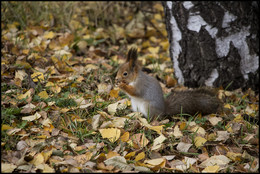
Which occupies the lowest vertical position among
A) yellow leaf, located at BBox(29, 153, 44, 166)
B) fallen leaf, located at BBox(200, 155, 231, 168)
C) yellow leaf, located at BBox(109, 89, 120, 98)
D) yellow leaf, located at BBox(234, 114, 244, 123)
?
fallen leaf, located at BBox(200, 155, 231, 168)

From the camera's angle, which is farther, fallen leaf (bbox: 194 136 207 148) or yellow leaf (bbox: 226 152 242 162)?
fallen leaf (bbox: 194 136 207 148)

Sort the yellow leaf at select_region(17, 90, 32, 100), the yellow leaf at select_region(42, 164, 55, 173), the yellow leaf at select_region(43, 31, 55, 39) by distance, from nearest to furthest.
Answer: the yellow leaf at select_region(42, 164, 55, 173), the yellow leaf at select_region(17, 90, 32, 100), the yellow leaf at select_region(43, 31, 55, 39)

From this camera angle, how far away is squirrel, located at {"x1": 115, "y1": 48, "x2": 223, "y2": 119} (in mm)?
2826

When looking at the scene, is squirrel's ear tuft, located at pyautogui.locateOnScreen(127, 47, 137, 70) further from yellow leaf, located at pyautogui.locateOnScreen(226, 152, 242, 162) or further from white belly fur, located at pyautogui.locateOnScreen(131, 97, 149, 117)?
yellow leaf, located at pyautogui.locateOnScreen(226, 152, 242, 162)

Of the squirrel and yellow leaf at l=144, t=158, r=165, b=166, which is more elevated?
the squirrel

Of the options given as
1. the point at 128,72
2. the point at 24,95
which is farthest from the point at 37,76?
the point at 128,72

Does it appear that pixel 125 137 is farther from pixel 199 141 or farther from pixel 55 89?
pixel 55 89

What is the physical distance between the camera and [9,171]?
73.7 inches

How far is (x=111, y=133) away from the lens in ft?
7.80

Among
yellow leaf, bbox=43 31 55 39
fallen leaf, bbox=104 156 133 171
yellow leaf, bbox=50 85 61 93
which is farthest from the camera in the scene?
yellow leaf, bbox=43 31 55 39

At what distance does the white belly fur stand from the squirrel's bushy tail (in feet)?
0.62

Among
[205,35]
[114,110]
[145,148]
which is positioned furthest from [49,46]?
[145,148]

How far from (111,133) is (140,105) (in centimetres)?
55

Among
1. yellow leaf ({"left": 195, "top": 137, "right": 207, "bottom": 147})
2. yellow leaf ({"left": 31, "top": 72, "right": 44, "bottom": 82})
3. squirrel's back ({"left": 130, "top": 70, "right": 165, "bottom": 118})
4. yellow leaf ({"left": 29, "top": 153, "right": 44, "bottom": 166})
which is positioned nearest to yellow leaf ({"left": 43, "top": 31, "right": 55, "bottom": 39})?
yellow leaf ({"left": 31, "top": 72, "right": 44, "bottom": 82})
